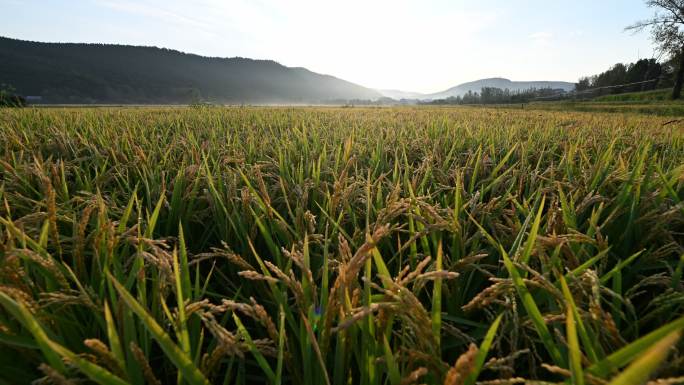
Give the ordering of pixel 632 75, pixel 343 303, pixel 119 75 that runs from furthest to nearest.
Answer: pixel 119 75, pixel 632 75, pixel 343 303

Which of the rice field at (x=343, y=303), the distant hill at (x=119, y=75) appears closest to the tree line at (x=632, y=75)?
the rice field at (x=343, y=303)

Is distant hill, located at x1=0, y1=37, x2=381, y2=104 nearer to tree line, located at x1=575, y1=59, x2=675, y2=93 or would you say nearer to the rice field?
tree line, located at x1=575, y1=59, x2=675, y2=93

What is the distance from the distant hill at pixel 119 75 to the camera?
10462 cm

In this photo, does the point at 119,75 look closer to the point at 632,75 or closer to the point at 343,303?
the point at 632,75

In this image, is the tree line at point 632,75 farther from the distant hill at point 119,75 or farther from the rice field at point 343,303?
the distant hill at point 119,75


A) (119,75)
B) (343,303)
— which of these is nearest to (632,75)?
(343,303)

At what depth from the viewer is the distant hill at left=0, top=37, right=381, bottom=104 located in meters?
105

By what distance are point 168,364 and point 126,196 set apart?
104cm

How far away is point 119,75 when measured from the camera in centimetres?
13000

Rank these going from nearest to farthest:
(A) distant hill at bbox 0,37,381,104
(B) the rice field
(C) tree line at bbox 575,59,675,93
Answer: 1. (B) the rice field
2. (C) tree line at bbox 575,59,675,93
3. (A) distant hill at bbox 0,37,381,104

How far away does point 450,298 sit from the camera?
34.0 inches

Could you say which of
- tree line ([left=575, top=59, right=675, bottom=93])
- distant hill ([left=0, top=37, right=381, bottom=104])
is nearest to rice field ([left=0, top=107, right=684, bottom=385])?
tree line ([left=575, top=59, right=675, bottom=93])

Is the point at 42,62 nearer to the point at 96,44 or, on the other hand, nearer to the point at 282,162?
the point at 96,44

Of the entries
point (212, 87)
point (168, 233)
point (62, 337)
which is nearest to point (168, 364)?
point (62, 337)
